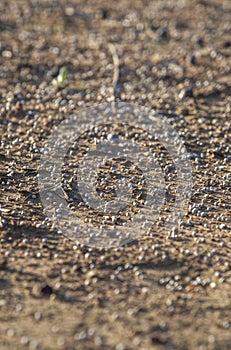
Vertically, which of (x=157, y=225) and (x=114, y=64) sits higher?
(x=157, y=225)

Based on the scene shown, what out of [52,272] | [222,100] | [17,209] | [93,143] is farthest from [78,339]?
[222,100]

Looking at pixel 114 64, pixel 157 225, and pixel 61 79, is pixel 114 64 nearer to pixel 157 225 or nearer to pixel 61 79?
pixel 61 79

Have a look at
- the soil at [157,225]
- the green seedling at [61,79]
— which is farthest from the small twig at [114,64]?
the green seedling at [61,79]

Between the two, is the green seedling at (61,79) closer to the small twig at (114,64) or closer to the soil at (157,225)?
the soil at (157,225)

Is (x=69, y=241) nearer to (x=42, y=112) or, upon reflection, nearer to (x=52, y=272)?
(x=52, y=272)

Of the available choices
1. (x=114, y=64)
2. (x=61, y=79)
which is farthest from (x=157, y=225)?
(x=114, y=64)

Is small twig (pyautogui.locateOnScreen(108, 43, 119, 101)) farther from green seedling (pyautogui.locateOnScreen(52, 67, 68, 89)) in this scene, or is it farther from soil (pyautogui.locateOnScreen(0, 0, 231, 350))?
green seedling (pyautogui.locateOnScreen(52, 67, 68, 89))

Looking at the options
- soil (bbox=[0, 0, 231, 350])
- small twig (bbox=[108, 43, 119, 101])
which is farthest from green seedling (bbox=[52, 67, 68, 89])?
small twig (bbox=[108, 43, 119, 101])
